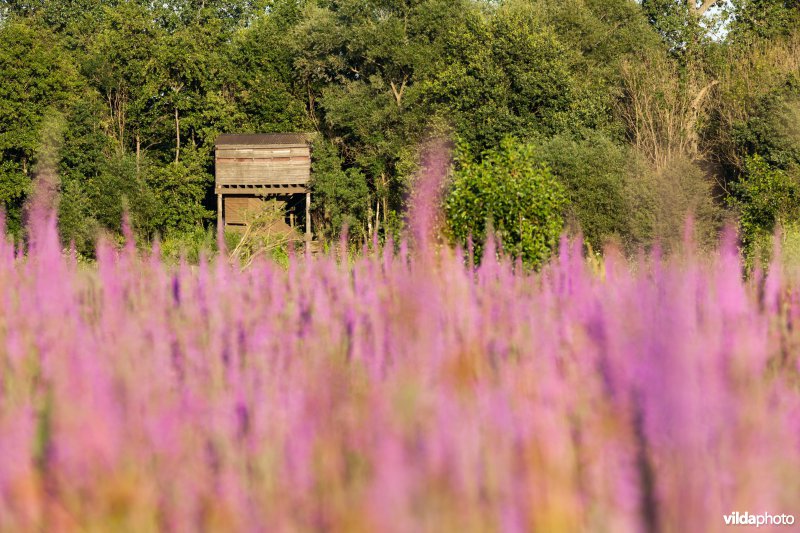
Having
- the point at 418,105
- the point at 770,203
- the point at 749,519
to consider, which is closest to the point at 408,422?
the point at 749,519

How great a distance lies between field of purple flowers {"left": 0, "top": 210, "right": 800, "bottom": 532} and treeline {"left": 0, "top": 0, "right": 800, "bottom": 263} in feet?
96.4

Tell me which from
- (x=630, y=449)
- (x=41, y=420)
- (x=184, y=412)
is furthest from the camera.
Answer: (x=41, y=420)

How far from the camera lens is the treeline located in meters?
37.6

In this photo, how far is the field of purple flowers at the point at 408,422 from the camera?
1990 millimetres

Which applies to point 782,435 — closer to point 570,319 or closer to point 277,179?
point 570,319

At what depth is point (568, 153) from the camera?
119 ft

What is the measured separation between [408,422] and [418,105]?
47.7 meters

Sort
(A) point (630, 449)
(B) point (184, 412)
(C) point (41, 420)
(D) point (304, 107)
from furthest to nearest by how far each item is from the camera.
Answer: (D) point (304, 107) < (C) point (41, 420) < (B) point (184, 412) < (A) point (630, 449)

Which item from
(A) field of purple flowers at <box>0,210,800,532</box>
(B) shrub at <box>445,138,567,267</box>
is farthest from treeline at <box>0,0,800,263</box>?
(A) field of purple flowers at <box>0,210,800,532</box>

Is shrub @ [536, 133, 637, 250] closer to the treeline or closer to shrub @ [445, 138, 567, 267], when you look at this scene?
the treeline

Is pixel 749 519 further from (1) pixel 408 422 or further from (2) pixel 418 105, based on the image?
(2) pixel 418 105

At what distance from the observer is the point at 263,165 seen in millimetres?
50688

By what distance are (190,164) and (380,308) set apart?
50008 millimetres

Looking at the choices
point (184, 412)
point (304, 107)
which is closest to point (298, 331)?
point (184, 412)
